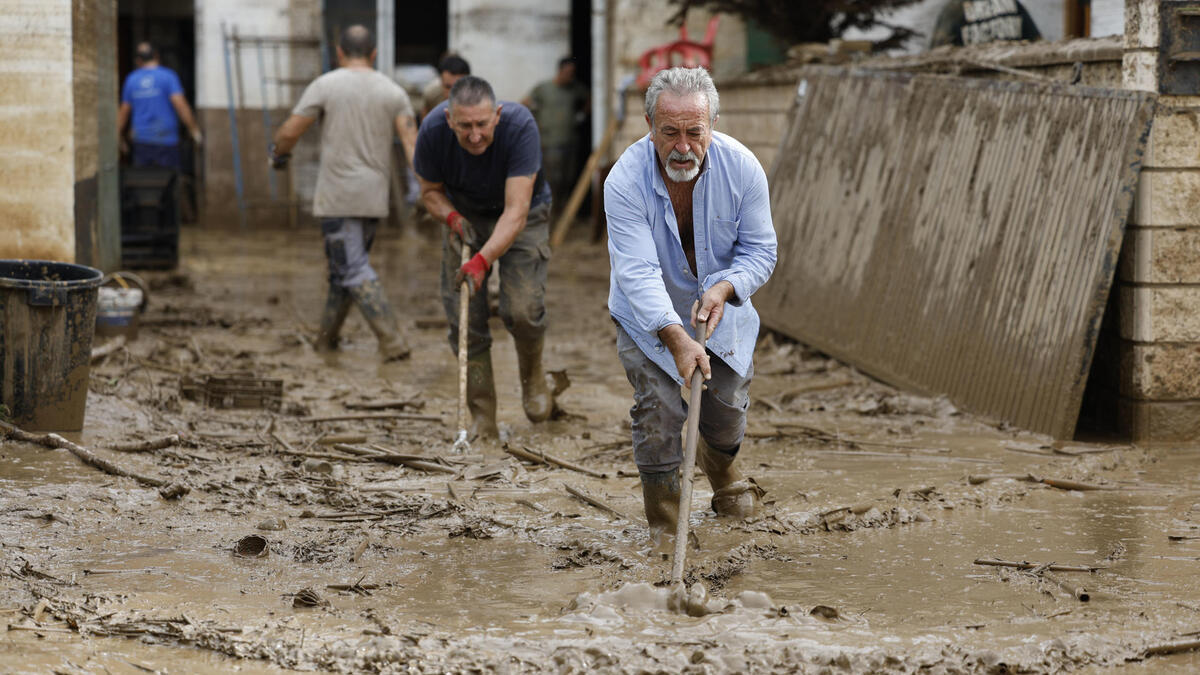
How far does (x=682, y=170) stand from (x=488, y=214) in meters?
2.63

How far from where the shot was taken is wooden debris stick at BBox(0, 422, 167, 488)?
6254 millimetres

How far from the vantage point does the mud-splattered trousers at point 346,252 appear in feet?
32.6

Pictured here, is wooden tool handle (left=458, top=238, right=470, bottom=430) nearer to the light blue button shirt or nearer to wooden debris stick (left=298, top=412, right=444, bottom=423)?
wooden debris stick (left=298, top=412, right=444, bottom=423)

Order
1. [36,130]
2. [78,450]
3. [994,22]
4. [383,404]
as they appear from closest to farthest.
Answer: [78,450] → [383,404] → [36,130] → [994,22]

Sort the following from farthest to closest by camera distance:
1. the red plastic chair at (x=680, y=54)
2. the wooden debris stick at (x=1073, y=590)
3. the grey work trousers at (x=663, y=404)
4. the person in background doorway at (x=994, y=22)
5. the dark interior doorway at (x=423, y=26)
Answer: the dark interior doorway at (x=423, y=26)
the red plastic chair at (x=680, y=54)
the person in background doorway at (x=994, y=22)
the grey work trousers at (x=663, y=404)
the wooden debris stick at (x=1073, y=590)

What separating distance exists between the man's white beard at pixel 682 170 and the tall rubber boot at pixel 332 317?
5.42 metres

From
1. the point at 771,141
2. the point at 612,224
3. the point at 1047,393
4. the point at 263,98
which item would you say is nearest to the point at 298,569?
the point at 612,224

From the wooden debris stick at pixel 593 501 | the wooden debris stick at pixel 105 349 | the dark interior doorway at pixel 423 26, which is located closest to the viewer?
the wooden debris stick at pixel 593 501

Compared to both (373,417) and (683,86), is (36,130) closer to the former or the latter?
(373,417)

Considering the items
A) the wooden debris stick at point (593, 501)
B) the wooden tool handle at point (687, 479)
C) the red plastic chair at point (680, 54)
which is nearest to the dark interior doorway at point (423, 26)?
the red plastic chair at point (680, 54)

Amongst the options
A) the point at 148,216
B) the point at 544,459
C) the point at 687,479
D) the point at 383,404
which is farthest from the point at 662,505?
the point at 148,216

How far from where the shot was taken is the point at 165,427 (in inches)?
294

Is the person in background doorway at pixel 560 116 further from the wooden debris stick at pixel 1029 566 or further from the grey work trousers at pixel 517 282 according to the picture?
the wooden debris stick at pixel 1029 566

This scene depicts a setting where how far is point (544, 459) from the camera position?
682cm
